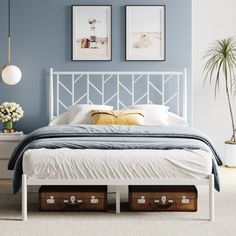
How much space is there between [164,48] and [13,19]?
179cm

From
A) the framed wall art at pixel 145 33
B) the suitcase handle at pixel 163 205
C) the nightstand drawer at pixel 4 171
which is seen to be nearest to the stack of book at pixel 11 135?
the nightstand drawer at pixel 4 171

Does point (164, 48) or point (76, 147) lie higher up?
point (164, 48)

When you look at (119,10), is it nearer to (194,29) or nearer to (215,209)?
(194,29)

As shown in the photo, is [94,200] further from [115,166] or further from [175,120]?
[175,120]

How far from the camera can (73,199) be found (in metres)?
4.31

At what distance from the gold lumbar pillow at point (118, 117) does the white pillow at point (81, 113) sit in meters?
0.15

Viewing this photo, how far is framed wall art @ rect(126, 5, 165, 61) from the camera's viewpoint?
647 cm

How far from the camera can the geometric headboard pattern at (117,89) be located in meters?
6.50

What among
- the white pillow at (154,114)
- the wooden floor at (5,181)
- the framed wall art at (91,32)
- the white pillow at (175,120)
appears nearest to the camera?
the wooden floor at (5,181)

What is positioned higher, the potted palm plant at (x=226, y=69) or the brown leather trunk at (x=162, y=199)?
the potted palm plant at (x=226, y=69)

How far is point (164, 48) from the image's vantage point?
21.3 ft

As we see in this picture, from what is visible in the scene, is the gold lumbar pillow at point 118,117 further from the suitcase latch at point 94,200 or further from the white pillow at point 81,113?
the suitcase latch at point 94,200

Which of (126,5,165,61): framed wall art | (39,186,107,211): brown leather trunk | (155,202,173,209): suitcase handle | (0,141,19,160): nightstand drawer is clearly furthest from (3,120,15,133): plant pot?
(155,202,173,209): suitcase handle

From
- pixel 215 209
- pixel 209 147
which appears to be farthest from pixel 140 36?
pixel 215 209
